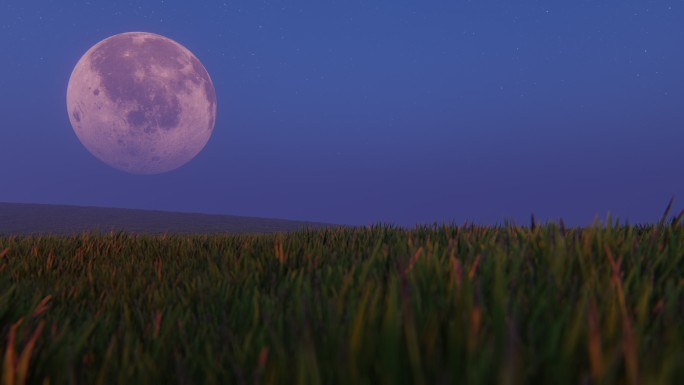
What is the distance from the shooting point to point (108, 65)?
18.7 meters

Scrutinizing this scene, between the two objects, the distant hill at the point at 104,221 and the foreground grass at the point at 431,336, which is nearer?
the foreground grass at the point at 431,336

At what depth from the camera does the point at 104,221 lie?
31.2 m

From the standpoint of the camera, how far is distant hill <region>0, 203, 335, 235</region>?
27.9 metres

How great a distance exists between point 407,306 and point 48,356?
3.31 feet

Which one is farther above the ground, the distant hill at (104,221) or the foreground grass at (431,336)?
the distant hill at (104,221)

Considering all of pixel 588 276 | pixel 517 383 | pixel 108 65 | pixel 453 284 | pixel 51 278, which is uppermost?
pixel 108 65

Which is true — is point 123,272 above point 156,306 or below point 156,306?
above

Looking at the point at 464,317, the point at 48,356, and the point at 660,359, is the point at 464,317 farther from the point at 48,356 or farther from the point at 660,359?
the point at 48,356

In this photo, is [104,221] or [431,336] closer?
[431,336]

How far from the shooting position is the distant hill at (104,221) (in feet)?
91.4

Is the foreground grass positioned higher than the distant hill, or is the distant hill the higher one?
the distant hill

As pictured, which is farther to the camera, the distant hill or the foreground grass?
the distant hill

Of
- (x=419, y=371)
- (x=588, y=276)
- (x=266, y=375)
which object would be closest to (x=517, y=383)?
(x=419, y=371)

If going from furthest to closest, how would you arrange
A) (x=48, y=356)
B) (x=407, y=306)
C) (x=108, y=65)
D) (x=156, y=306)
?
(x=108, y=65)
(x=156, y=306)
(x=48, y=356)
(x=407, y=306)
